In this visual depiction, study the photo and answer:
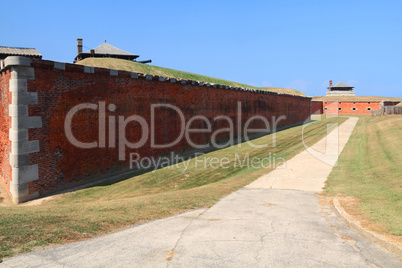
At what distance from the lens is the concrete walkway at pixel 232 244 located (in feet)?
16.5

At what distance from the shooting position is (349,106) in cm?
7119

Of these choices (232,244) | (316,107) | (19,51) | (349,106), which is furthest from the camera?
(349,106)

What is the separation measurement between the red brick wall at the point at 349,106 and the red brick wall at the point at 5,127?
69.5 metres

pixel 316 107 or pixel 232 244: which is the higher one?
pixel 316 107

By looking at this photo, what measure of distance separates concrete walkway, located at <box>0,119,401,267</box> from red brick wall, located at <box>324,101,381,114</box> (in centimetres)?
6871

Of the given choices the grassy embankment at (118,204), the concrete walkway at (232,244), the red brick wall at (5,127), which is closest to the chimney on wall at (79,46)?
the grassy embankment at (118,204)

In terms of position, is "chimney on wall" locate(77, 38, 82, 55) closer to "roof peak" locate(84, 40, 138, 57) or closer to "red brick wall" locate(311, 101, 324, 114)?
"roof peak" locate(84, 40, 138, 57)

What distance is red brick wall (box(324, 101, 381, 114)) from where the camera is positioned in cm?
6956

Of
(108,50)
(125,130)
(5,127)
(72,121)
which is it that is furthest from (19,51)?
(72,121)

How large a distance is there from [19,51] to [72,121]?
42725 mm

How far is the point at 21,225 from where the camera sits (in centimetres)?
646

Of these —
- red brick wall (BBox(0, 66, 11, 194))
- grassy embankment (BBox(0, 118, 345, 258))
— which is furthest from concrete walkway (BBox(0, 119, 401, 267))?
red brick wall (BBox(0, 66, 11, 194))

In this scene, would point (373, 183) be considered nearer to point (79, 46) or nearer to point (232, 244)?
point (232, 244)

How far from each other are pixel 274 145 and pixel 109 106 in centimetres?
1238
